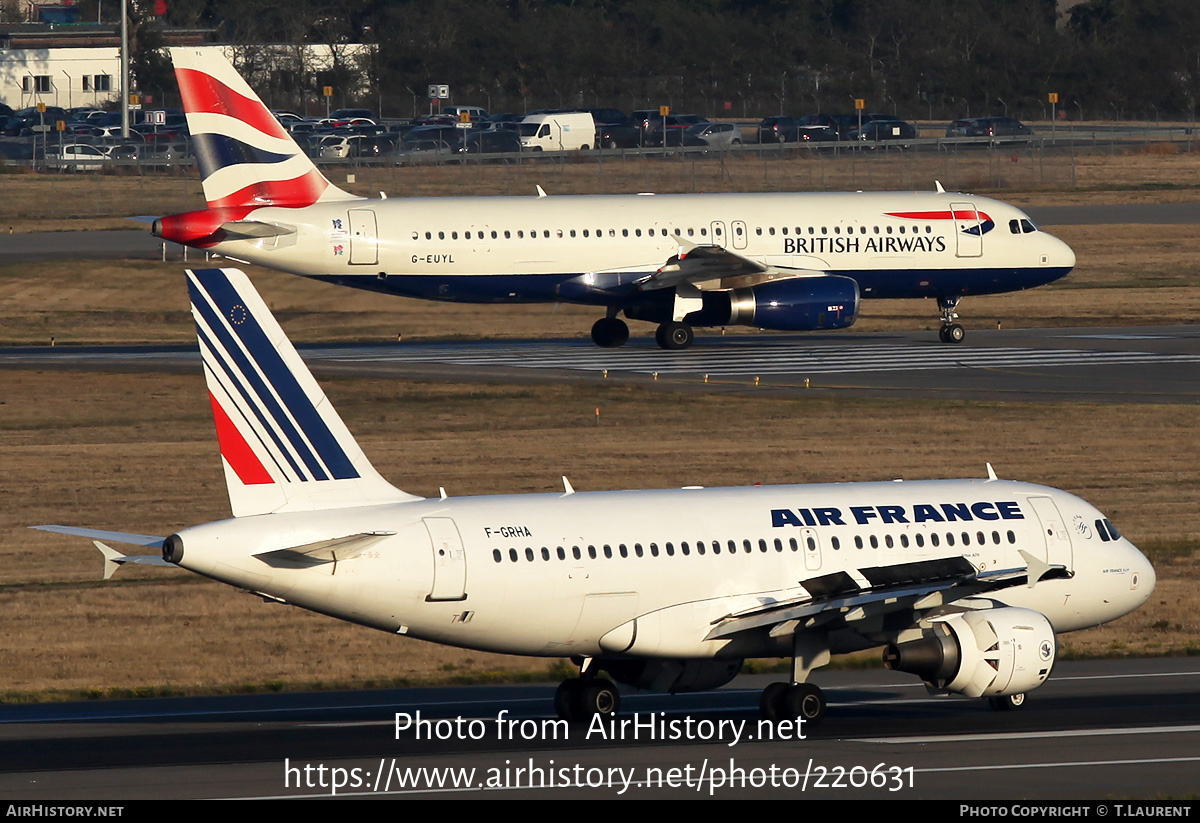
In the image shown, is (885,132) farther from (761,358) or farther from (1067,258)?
(761,358)

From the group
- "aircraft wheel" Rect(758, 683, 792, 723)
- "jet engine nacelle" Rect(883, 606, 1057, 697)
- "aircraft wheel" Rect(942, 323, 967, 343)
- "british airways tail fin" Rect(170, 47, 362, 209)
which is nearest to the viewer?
"jet engine nacelle" Rect(883, 606, 1057, 697)

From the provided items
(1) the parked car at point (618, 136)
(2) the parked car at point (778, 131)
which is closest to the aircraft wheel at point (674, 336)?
(1) the parked car at point (618, 136)

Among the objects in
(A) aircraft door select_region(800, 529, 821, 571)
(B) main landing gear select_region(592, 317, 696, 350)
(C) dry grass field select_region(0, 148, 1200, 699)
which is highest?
(A) aircraft door select_region(800, 529, 821, 571)

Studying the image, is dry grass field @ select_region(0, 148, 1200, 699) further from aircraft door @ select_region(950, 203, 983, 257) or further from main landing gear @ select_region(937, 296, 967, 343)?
aircraft door @ select_region(950, 203, 983, 257)

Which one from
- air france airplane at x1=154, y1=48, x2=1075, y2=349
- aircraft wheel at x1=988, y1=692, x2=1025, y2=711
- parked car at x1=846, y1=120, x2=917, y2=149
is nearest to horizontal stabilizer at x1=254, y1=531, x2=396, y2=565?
aircraft wheel at x1=988, y1=692, x2=1025, y2=711

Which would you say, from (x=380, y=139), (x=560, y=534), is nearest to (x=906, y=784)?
(x=560, y=534)

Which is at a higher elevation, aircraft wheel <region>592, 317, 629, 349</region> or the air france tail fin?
the air france tail fin

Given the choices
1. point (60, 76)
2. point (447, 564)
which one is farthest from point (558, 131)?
point (447, 564)

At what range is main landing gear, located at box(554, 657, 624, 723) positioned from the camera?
89.6 feet

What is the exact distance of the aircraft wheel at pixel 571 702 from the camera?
89.9 feet

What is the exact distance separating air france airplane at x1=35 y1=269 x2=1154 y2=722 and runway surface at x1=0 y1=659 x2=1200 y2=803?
3.25 feet

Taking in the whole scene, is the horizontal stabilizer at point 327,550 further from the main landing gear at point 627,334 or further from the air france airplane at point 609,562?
the main landing gear at point 627,334

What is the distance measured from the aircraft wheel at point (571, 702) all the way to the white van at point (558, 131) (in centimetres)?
10670

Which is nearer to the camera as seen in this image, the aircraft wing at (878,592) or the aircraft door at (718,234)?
the aircraft wing at (878,592)
